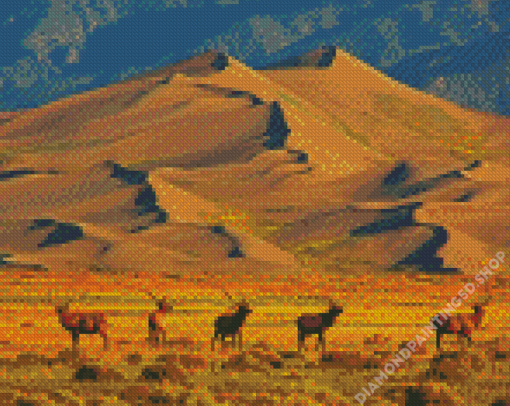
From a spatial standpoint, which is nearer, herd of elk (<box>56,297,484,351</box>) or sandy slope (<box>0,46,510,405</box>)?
sandy slope (<box>0,46,510,405</box>)

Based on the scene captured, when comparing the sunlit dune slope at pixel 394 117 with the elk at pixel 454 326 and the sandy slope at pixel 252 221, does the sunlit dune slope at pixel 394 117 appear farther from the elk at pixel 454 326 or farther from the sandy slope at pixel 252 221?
the elk at pixel 454 326

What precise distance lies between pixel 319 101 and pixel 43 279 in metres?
46.5

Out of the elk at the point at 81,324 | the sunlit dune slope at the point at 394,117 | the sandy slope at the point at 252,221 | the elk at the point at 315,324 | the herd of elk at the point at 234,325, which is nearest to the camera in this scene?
the sandy slope at the point at 252,221

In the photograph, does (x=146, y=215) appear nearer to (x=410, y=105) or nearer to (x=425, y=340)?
(x=410, y=105)

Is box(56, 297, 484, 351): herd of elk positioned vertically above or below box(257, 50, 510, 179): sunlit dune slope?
below

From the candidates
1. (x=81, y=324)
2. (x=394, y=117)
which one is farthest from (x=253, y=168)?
(x=81, y=324)

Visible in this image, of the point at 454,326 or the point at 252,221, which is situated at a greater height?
the point at 252,221

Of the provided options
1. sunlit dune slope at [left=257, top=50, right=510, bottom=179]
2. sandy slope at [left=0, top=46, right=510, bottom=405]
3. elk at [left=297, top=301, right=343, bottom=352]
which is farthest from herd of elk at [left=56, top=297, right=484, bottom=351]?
sunlit dune slope at [left=257, top=50, right=510, bottom=179]

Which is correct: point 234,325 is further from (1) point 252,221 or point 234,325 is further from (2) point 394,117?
(2) point 394,117

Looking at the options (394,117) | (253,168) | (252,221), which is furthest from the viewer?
(394,117)

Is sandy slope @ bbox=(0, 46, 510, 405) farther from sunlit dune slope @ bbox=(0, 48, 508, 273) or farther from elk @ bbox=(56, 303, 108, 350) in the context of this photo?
elk @ bbox=(56, 303, 108, 350)

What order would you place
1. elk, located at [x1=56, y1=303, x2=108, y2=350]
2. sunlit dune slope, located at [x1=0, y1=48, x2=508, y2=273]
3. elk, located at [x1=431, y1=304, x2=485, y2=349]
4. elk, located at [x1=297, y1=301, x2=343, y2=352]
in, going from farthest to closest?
sunlit dune slope, located at [x1=0, y1=48, x2=508, y2=273]
elk, located at [x1=431, y1=304, x2=485, y2=349]
elk, located at [x1=297, y1=301, x2=343, y2=352]
elk, located at [x1=56, y1=303, x2=108, y2=350]

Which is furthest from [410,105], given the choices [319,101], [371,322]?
[371,322]

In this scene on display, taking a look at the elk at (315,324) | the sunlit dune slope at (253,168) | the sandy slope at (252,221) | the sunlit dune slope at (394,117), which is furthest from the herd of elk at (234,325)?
the sunlit dune slope at (394,117)
